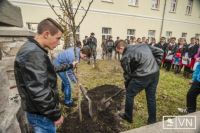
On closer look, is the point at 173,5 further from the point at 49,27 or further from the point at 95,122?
the point at 49,27

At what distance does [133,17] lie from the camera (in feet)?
59.5

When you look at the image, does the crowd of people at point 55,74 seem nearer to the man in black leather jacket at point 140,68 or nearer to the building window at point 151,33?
the man in black leather jacket at point 140,68

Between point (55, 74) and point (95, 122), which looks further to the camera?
point (95, 122)

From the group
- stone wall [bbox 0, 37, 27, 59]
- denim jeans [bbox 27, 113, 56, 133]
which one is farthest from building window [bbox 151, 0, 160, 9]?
denim jeans [bbox 27, 113, 56, 133]

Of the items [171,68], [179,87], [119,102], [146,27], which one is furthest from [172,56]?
[146,27]

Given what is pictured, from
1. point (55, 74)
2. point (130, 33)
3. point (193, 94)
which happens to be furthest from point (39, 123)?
point (130, 33)

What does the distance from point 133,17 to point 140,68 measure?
14763 mm

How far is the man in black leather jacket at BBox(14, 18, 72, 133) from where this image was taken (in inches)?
81.5

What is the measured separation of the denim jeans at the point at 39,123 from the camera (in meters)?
2.41

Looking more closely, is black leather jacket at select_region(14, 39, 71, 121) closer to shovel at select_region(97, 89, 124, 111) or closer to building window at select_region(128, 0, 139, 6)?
shovel at select_region(97, 89, 124, 111)

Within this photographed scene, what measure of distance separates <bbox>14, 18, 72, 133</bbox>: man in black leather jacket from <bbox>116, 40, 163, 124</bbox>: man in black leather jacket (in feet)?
6.80

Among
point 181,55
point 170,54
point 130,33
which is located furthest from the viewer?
point 130,33

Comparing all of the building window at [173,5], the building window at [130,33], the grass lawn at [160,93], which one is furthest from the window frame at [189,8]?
the grass lawn at [160,93]

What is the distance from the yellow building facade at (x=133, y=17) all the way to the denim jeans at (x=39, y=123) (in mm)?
11055
